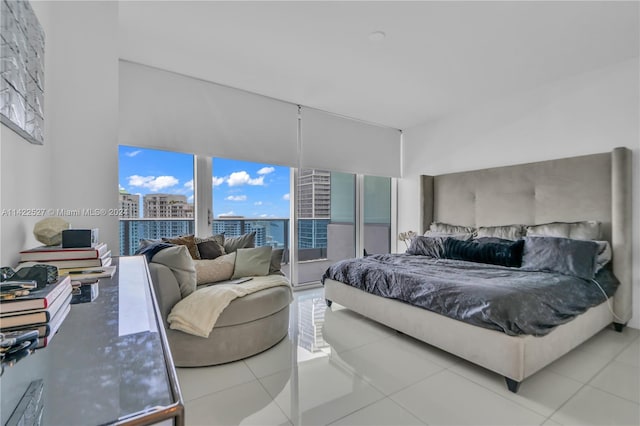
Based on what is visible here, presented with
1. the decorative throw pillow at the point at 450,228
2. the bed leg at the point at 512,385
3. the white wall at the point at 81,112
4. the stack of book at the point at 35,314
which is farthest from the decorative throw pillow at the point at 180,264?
the decorative throw pillow at the point at 450,228

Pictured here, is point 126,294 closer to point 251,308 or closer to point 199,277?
point 251,308

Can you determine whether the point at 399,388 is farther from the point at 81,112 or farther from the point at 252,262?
the point at 81,112

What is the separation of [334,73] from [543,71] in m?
2.26

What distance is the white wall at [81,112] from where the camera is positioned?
148 centimetres

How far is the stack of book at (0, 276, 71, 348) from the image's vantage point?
55 cm

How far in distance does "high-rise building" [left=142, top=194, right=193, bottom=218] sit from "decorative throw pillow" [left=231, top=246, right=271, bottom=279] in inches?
38.1

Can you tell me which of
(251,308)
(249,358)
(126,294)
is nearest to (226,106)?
(251,308)

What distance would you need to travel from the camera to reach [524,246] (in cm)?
310

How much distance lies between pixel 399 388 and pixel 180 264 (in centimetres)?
181

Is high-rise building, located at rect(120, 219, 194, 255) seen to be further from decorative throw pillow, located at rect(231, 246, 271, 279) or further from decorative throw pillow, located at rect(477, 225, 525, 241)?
decorative throw pillow, located at rect(477, 225, 525, 241)

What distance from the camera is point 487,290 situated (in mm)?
2139

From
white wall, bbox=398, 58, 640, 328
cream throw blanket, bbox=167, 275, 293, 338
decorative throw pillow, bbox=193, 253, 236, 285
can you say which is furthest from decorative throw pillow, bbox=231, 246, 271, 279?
white wall, bbox=398, 58, 640, 328

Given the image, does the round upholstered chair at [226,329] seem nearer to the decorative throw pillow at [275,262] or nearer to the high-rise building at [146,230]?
the decorative throw pillow at [275,262]

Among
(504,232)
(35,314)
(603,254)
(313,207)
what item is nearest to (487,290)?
(603,254)
